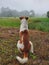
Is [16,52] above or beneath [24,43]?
beneath

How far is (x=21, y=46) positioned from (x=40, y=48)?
4.97ft

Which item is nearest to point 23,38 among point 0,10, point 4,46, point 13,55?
point 13,55

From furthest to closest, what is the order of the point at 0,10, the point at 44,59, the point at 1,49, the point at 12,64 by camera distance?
the point at 0,10, the point at 1,49, the point at 44,59, the point at 12,64

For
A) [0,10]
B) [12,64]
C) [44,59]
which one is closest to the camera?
[12,64]

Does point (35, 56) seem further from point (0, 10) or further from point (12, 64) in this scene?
point (0, 10)

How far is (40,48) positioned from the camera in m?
8.80

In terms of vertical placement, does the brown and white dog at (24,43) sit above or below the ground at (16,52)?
above

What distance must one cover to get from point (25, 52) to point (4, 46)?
160 cm

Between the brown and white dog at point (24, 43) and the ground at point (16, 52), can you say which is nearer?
the brown and white dog at point (24, 43)

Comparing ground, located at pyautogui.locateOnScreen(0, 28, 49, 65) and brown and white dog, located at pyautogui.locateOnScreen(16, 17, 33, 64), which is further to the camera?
ground, located at pyautogui.locateOnScreen(0, 28, 49, 65)

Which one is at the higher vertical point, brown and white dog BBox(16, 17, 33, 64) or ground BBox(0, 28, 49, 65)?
brown and white dog BBox(16, 17, 33, 64)

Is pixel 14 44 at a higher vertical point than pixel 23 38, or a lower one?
lower

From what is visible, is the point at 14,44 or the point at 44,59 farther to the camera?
the point at 14,44

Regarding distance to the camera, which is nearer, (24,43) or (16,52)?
(24,43)
